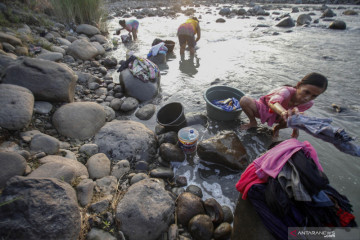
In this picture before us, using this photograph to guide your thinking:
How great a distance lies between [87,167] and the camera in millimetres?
2572

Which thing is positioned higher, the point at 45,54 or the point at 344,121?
the point at 45,54

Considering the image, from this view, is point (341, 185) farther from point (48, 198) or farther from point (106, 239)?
point (48, 198)

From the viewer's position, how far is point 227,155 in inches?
112

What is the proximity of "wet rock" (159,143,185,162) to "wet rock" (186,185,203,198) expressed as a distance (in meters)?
0.54

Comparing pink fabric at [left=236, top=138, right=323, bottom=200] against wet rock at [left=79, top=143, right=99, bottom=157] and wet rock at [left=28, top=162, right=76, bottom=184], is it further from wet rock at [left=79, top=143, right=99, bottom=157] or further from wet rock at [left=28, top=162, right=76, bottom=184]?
wet rock at [left=79, top=143, right=99, bottom=157]

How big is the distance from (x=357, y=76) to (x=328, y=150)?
12.3 ft

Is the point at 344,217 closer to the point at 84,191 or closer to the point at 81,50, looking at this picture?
the point at 84,191

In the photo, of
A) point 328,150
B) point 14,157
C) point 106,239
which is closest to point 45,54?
point 14,157

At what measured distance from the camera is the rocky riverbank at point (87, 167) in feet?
5.49

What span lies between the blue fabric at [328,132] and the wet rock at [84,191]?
7.94 feet

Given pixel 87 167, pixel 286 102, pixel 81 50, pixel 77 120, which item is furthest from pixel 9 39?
pixel 286 102

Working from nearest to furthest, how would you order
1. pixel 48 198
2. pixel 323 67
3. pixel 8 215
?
pixel 8 215, pixel 48 198, pixel 323 67

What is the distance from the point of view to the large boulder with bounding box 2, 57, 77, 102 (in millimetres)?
3023

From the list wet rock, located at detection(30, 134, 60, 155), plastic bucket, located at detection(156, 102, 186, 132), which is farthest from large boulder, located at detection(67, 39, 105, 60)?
wet rock, located at detection(30, 134, 60, 155)
